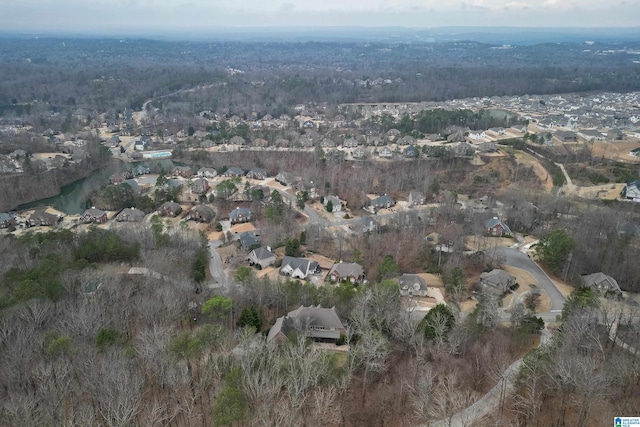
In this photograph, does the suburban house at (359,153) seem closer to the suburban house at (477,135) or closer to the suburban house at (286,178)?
the suburban house at (286,178)

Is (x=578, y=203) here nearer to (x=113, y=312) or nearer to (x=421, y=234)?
(x=421, y=234)

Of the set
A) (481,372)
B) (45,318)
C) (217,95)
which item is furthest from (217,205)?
(217,95)

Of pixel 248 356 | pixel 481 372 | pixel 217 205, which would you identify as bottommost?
pixel 217 205

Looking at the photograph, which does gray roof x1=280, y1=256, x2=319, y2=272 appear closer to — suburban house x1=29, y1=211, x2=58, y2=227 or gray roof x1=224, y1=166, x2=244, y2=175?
suburban house x1=29, y1=211, x2=58, y2=227

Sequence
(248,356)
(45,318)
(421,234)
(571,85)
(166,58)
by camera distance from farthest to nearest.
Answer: (166,58)
(571,85)
(421,234)
(45,318)
(248,356)

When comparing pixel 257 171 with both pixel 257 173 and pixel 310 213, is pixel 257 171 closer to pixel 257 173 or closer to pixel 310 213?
pixel 257 173

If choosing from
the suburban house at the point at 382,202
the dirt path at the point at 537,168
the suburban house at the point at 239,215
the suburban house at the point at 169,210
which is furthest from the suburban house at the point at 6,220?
the dirt path at the point at 537,168
